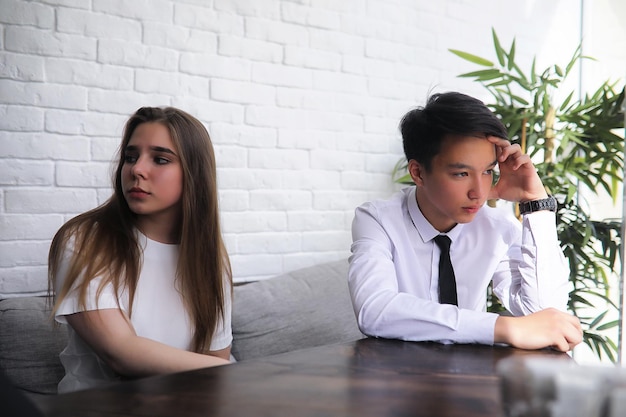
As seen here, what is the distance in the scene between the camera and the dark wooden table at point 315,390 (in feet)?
2.82

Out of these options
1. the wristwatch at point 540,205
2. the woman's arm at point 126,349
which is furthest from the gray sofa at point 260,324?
the wristwatch at point 540,205

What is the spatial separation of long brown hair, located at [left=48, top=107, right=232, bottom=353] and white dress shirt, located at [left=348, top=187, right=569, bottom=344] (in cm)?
41

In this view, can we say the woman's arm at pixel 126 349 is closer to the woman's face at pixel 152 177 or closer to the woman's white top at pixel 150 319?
the woman's white top at pixel 150 319

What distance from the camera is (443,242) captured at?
6.12 ft

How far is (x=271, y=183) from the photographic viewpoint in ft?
9.46

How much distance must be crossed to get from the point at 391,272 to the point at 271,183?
50.3 inches

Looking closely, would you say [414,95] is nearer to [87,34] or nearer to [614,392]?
[87,34]

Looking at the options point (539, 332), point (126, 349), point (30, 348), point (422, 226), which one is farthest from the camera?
point (30, 348)

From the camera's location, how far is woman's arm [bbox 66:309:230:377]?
1560mm

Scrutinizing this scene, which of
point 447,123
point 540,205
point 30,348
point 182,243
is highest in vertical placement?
point 447,123

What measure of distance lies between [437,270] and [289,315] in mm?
760

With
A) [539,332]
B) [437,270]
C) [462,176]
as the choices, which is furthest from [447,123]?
[539,332]

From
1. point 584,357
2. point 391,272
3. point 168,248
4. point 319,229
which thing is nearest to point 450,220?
point 391,272

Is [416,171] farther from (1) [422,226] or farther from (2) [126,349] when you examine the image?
(2) [126,349]
